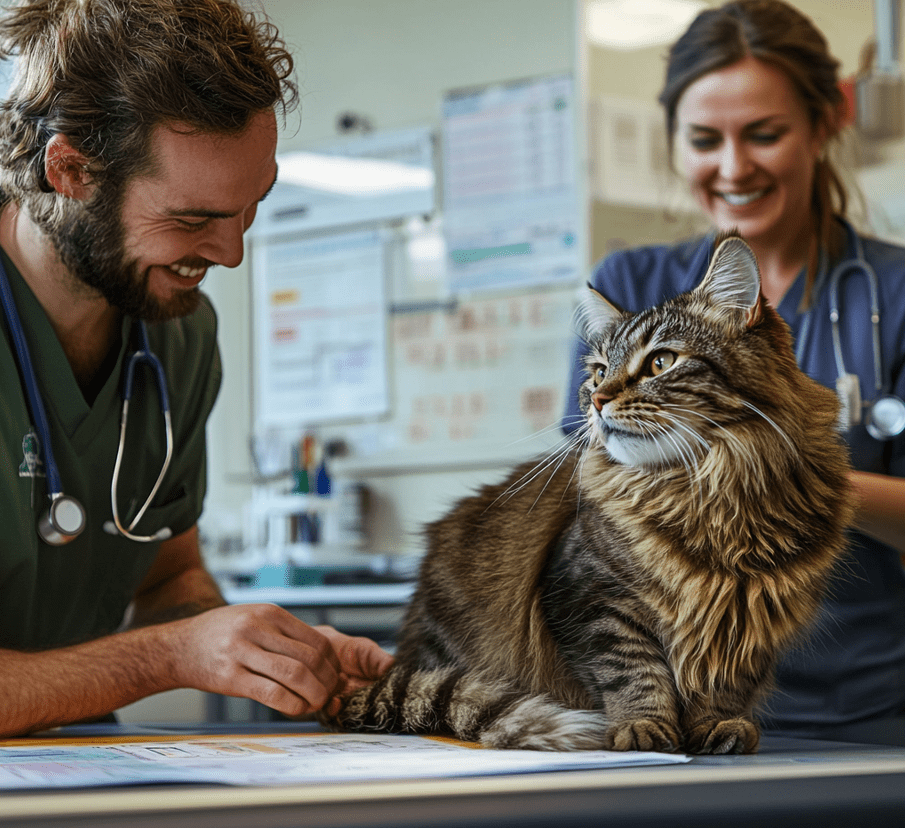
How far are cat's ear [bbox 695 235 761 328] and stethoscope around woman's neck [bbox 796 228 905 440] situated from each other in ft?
1.30

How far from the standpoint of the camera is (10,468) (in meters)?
1.11

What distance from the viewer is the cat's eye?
91 centimetres

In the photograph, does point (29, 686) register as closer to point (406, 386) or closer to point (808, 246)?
point (808, 246)

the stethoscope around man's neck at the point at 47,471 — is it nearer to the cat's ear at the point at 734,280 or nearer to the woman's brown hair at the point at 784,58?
the cat's ear at the point at 734,280

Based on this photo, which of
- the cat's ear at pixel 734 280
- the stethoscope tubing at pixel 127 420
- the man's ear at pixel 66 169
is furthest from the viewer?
the stethoscope tubing at pixel 127 420

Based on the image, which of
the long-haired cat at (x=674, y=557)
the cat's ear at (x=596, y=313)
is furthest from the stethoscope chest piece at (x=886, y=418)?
the cat's ear at (x=596, y=313)

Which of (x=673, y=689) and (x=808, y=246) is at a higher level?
(x=808, y=246)

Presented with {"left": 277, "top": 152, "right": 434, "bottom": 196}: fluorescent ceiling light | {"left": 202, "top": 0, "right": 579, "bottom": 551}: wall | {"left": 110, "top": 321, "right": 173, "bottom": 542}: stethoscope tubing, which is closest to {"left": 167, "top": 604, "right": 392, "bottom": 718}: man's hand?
{"left": 110, "top": 321, "right": 173, "bottom": 542}: stethoscope tubing

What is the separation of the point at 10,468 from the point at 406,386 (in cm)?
276

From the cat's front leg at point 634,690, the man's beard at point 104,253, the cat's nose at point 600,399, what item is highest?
the man's beard at point 104,253

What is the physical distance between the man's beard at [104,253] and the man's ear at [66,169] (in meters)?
0.02

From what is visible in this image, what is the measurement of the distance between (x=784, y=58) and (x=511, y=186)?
7.31 ft

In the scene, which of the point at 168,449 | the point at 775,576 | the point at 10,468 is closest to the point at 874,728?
the point at 775,576

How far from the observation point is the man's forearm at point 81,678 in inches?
37.4
